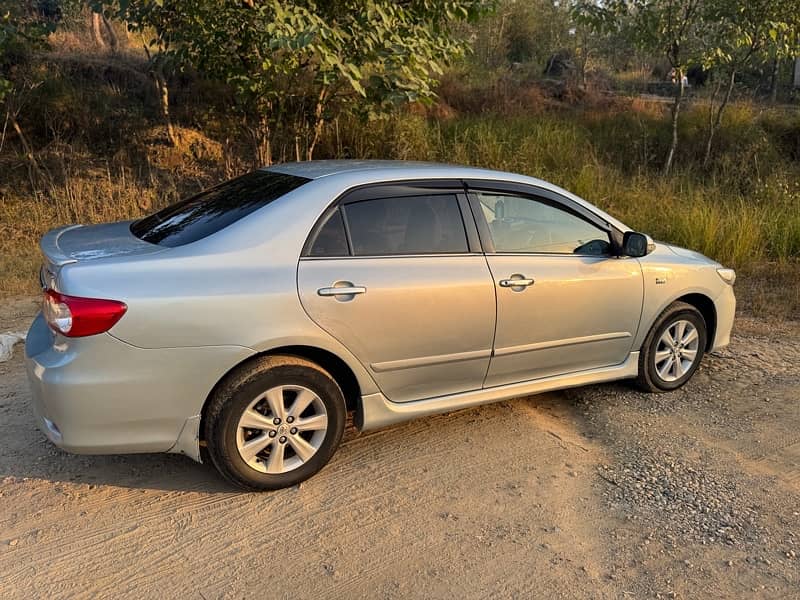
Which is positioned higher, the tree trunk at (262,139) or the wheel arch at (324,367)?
the tree trunk at (262,139)

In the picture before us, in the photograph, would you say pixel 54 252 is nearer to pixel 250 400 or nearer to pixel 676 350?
pixel 250 400

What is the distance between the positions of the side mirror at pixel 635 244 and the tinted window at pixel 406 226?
1.18 meters

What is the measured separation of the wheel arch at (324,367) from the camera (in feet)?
10.5

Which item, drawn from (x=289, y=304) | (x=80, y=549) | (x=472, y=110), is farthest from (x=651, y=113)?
(x=80, y=549)

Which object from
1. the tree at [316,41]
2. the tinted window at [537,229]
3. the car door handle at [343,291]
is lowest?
the car door handle at [343,291]

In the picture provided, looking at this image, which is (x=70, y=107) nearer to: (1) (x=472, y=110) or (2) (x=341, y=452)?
(1) (x=472, y=110)

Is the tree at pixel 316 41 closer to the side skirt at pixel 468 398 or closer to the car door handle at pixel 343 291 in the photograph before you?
the car door handle at pixel 343 291

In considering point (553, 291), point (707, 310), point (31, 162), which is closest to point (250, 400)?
point (553, 291)

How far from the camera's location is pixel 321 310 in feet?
10.9

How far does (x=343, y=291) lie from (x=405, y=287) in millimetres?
352

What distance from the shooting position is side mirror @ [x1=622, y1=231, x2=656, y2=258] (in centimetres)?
428

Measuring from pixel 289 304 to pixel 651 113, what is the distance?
531 inches

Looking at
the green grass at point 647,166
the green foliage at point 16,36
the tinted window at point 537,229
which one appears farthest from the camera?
the green grass at point 647,166

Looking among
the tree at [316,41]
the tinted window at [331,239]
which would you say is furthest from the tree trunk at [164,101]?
the tinted window at [331,239]
